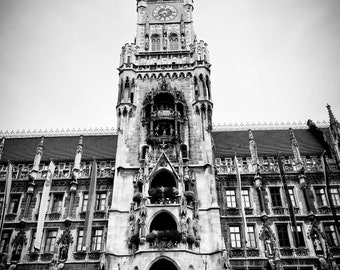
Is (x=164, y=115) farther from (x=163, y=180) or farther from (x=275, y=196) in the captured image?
(x=275, y=196)

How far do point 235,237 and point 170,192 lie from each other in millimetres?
7222

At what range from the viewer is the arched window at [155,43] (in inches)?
1676

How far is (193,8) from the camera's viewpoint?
153 ft

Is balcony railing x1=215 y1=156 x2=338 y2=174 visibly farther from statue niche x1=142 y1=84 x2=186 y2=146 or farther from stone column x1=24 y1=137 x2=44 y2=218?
stone column x1=24 y1=137 x2=44 y2=218

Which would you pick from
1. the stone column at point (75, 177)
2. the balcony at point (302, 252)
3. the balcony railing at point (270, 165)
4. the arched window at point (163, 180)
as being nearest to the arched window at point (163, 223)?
the arched window at point (163, 180)

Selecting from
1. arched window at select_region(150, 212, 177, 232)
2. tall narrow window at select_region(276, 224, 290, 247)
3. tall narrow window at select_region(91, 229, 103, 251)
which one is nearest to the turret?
tall narrow window at select_region(276, 224, 290, 247)

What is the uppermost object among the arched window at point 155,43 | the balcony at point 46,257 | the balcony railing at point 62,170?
the arched window at point 155,43

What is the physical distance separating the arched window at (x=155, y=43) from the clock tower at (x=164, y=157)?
10cm

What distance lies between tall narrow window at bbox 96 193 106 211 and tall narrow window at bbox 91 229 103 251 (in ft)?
7.15

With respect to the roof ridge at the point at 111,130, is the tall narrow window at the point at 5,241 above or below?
below

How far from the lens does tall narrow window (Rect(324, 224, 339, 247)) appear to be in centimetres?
3117

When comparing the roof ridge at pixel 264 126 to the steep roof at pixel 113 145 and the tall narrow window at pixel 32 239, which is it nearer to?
the steep roof at pixel 113 145

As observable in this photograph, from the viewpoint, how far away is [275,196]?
111 feet

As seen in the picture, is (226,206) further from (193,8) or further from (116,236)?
(193,8)
